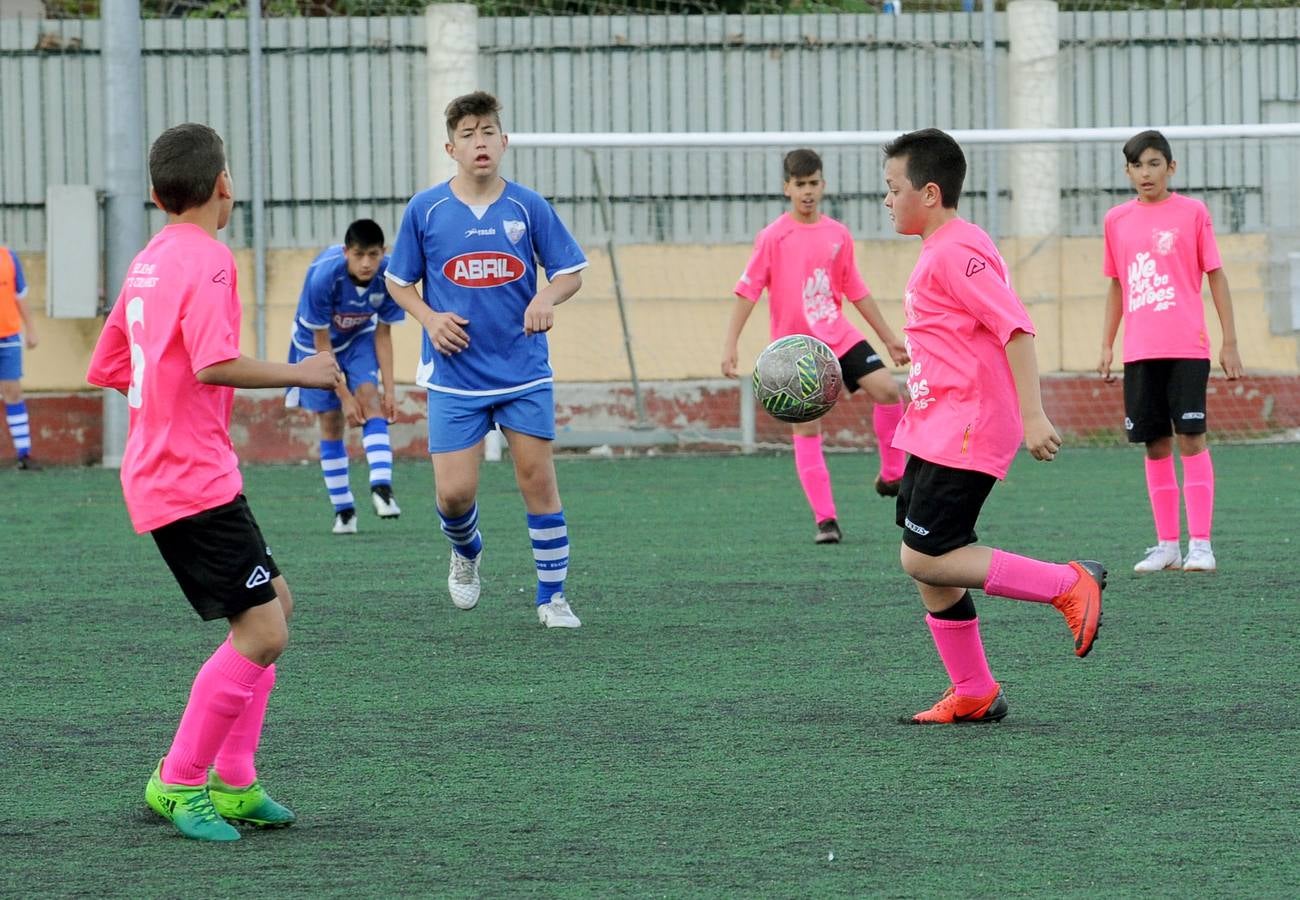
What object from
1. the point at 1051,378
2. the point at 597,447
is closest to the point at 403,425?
the point at 597,447

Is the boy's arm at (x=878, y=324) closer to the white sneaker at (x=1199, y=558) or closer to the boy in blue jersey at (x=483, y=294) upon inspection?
the white sneaker at (x=1199, y=558)

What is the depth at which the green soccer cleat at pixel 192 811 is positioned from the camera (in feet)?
13.2

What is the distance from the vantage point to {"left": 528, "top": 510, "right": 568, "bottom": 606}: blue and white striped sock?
22.6ft

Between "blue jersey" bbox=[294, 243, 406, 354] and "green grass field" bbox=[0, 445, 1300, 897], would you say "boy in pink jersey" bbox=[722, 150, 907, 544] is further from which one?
"blue jersey" bbox=[294, 243, 406, 354]

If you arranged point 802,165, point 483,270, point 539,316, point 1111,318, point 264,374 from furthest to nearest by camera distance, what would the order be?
1. point 802,165
2. point 1111,318
3. point 483,270
4. point 539,316
5. point 264,374

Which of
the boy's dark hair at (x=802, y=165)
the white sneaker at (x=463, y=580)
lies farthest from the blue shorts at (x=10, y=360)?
the white sneaker at (x=463, y=580)

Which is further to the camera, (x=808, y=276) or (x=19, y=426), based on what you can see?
(x=19, y=426)

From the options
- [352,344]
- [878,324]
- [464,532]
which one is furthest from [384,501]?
[464,532]

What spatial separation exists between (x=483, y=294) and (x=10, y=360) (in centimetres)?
875

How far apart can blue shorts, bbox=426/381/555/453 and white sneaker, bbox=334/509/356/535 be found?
3.46 metres

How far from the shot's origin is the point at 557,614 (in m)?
6.86

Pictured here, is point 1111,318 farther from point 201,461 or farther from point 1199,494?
point 201,461

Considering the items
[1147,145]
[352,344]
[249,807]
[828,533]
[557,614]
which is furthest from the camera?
[352,344]

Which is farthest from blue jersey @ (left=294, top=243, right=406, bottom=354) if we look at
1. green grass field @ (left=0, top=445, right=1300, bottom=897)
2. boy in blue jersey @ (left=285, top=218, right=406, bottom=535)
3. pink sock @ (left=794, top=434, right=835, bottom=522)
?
pink sock @ (left=794, top=434, right=835, bottom=522)
